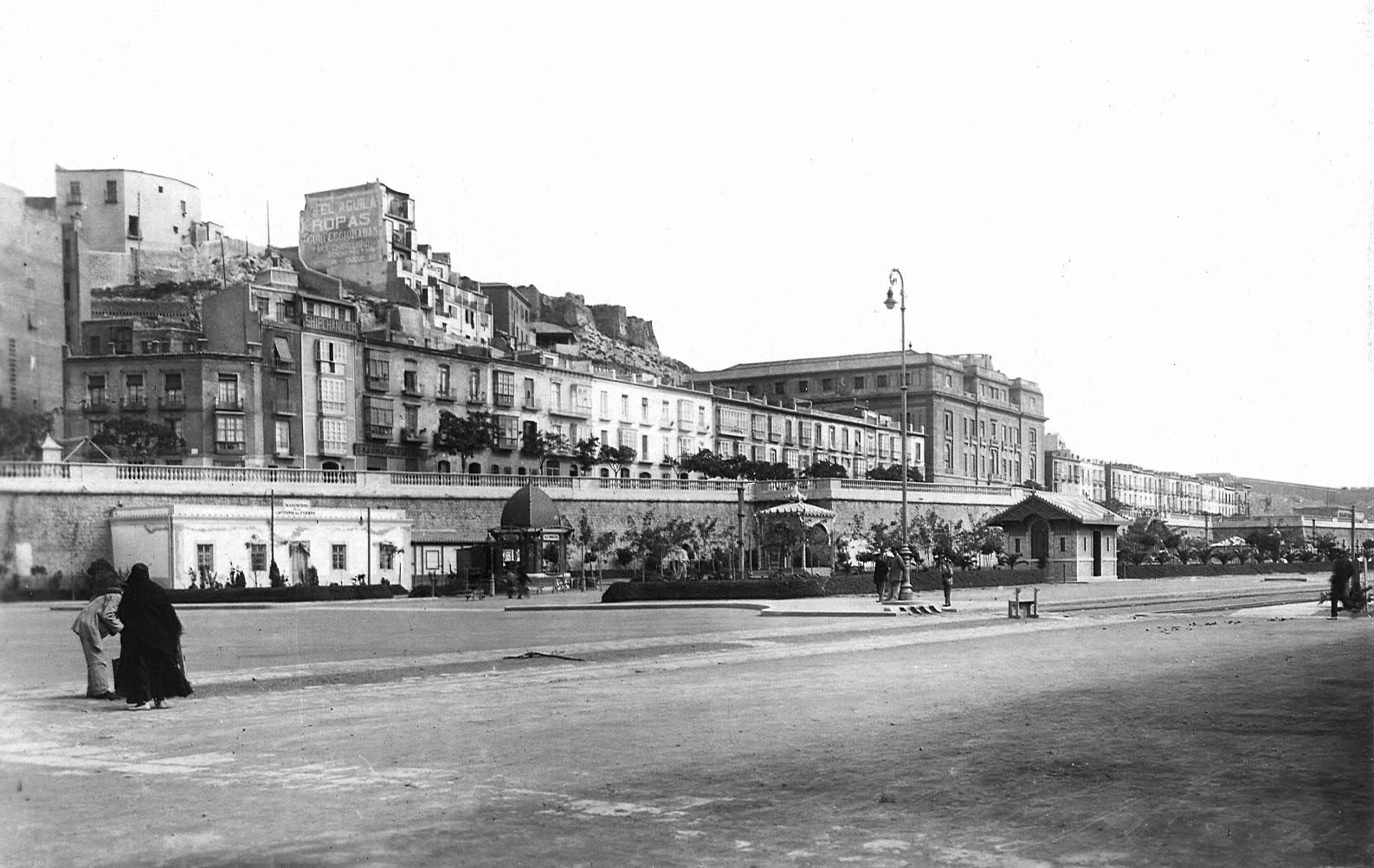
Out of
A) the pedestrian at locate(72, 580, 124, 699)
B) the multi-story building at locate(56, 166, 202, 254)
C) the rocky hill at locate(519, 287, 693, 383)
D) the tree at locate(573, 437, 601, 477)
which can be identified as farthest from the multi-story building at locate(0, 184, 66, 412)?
the rocky hill at locate(519, 287, 693, 383)

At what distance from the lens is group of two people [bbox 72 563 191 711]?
14953 mm

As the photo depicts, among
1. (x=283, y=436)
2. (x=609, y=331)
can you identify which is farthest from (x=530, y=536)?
(x=609, y=331)

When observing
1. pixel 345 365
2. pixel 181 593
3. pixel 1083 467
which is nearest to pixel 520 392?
pixel 345 365

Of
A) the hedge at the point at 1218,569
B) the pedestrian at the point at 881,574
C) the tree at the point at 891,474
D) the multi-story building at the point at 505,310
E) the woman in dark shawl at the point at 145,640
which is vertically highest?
the multi-story building at the point at 505,310

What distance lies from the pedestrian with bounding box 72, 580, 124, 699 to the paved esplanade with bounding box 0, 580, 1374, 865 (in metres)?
0.41

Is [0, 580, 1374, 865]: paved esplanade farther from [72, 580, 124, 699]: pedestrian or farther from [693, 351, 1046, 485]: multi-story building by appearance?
[693, 351, 1046, 485]: multi-story building

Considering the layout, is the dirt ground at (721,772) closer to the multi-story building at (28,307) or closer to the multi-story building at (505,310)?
the multi-story building at (28,307)

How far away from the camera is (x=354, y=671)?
19031mm

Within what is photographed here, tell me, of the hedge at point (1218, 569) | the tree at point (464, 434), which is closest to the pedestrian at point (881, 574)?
the hedge at point (1218, 569)

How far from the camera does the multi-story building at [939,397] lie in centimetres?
12444

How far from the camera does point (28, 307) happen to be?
602 centimetres

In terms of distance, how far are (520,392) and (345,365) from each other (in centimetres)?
1372

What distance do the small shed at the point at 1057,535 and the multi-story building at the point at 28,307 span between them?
198 ft

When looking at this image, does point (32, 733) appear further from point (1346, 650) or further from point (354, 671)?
point (1346, 650)
